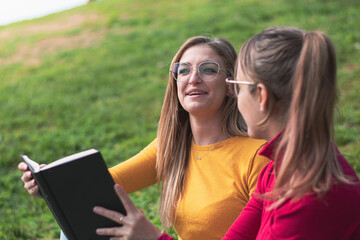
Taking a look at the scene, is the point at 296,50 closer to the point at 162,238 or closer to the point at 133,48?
the point at 162,238

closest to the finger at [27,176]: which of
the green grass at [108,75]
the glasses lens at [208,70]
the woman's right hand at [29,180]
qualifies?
the woman's right hand at [29,180]

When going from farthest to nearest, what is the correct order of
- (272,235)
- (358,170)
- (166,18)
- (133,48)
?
1. (166,18)
2. (133,48)
3. (358,170)
4. (272,235)

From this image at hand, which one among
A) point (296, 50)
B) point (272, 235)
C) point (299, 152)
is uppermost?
point (296, 50)

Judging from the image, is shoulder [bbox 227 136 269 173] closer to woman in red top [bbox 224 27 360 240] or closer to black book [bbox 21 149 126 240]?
woman in red top [bbox 224 27 360 240]

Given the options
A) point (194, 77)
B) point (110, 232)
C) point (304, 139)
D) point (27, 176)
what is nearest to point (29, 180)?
point (27, 176)

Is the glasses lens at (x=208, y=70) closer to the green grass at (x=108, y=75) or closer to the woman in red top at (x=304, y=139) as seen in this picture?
the woman in red top at (x=304, y=139)

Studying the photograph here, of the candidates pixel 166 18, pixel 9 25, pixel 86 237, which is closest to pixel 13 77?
pixel 166 18

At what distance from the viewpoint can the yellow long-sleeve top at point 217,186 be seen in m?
2.15

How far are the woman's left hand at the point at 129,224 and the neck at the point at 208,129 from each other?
874 millimetres

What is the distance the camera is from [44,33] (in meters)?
11.0

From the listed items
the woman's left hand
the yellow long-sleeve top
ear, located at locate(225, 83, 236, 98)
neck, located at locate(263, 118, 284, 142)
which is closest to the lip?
ear, located at locate(225, 83, 236, 98)

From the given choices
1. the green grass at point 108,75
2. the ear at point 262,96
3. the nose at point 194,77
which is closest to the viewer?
the ear at point 262,96

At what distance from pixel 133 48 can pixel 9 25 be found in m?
5.69

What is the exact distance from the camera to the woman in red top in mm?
1384
